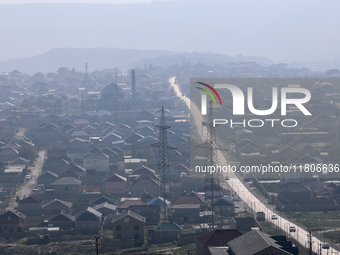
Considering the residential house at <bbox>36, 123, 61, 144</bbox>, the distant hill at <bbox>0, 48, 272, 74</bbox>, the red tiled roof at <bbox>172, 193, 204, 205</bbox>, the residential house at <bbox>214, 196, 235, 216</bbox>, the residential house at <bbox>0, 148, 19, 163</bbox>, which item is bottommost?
the residential house at <bbox>214, 196, 235, 216</bbox>

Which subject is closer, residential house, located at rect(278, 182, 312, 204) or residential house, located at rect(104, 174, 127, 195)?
residential house, located at rect(278, 182, 312, 204)

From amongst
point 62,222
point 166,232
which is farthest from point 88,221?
point 166,232

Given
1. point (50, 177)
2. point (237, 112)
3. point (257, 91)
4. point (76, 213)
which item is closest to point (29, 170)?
point (50, 177)

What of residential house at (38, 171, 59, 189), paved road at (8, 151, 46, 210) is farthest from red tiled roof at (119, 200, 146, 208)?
residential house at (38, 171, 59, 189)

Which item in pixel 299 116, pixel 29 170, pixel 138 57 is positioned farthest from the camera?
pixel 138 57

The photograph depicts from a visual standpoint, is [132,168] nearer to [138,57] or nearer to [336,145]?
[336,145]

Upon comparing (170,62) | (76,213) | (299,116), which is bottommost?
(76,213)

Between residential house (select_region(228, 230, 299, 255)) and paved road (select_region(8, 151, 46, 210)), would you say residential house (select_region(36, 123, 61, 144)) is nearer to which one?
paved road (select_region(8, 151, 46, 210))

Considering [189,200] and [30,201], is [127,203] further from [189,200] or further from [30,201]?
[30,201]

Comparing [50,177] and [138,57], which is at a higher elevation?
[138,57]
